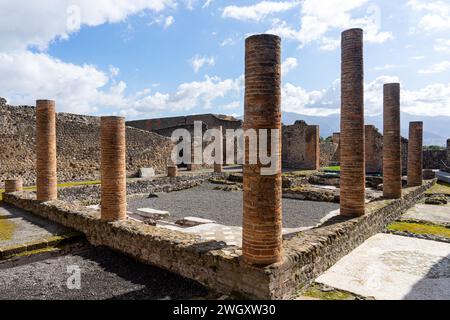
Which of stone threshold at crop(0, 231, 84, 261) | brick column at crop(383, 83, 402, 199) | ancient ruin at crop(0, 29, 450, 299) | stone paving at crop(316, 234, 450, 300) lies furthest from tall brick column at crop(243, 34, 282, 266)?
brick column at crop(383, 83, 402, 199)

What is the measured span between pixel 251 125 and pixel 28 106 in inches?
698

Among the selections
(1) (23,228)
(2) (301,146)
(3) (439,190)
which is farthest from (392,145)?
(2) (301,146)

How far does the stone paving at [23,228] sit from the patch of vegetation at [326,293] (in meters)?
6.07

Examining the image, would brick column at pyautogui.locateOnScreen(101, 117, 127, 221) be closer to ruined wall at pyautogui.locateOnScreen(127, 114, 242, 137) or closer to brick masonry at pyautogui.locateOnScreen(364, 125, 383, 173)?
brick masonry at pyautogui.locateOnScreen(364, 125, 383, 173)

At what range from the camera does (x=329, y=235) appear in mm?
6430

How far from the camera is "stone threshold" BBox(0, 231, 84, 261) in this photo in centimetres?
691

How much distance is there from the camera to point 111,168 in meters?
7.81

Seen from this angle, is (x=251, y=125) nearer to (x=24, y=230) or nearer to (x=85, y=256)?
(x=85, y=256)

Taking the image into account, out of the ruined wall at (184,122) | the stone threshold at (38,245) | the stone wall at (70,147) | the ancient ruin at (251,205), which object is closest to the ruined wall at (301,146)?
the ruined wall at (184,122)

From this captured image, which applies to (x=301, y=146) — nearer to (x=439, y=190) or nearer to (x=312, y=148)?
(x=312, y=148)

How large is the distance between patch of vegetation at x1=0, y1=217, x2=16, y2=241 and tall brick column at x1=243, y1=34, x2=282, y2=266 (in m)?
6.16

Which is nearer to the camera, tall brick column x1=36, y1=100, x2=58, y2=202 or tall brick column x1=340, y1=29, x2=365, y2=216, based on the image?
tall brick column x1=340, y1=29, x2=365, y2=216

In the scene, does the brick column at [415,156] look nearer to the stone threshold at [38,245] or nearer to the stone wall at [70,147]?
the stone threshold at [38,245]
